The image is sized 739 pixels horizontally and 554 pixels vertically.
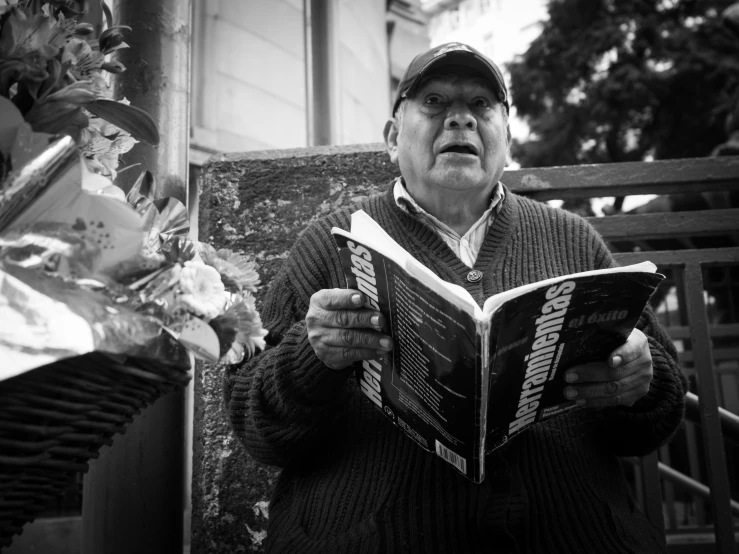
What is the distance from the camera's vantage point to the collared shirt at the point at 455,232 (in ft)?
6.04

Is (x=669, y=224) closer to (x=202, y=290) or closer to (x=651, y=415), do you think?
(x=651, y=415)

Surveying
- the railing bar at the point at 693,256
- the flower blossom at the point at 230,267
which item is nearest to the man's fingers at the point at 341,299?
the flower blossom at the point at 230,267

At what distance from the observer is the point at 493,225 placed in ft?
6.00

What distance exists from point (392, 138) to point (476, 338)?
47.1 inches

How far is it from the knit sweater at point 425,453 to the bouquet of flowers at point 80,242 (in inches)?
21.1

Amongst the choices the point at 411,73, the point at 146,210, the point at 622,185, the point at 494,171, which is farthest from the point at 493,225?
the point at 146,210

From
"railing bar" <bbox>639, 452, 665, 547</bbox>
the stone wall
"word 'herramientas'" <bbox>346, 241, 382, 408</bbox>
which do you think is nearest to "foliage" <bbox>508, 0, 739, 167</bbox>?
"railing bar" <bbox>639, 452, 665, 547</bbox>

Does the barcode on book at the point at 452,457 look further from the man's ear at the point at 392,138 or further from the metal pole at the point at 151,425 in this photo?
the man's ear at the point at 392,138

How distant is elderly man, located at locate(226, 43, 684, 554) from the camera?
1.42m

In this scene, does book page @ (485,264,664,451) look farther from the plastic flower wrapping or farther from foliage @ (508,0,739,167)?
foliage @ (508,0,739,167)

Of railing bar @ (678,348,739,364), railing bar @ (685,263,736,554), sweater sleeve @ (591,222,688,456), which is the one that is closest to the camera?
sweater sleeve @ (591,222,688,456)

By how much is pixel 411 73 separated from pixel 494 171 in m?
0.40

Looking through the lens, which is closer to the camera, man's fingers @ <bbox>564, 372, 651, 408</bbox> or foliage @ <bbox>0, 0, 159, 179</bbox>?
foliage @ <bbox>0, 0, 159, 179</bbox>

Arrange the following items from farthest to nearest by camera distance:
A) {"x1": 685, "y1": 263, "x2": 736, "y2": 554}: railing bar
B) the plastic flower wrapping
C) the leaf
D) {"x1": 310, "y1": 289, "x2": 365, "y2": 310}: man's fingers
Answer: {"x1": 685, "y1": 263, "x2": 736, "y2": 554}: railing bar, {"x1": 310, "y1": 289, "x2": 365, "y2": 310}: man's fingers, the leaf, the plastic flower wrapping
